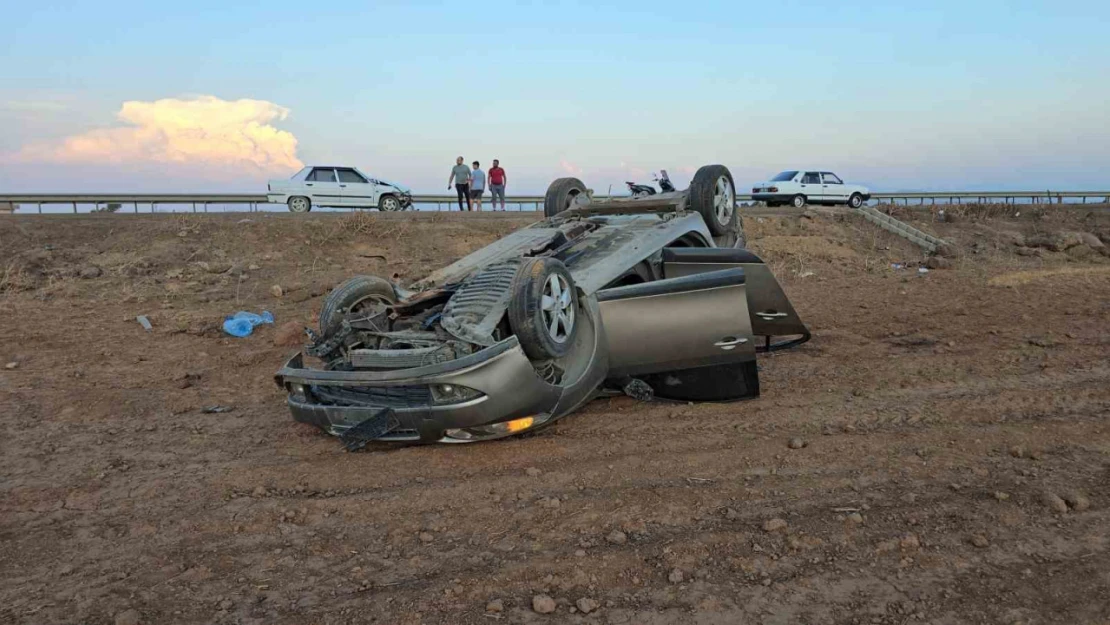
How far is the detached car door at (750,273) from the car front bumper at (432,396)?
163 cm

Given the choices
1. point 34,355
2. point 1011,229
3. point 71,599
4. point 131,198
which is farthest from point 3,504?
point 1011,229

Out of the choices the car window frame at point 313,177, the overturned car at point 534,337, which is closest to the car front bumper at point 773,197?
the car window frame at point 313,177

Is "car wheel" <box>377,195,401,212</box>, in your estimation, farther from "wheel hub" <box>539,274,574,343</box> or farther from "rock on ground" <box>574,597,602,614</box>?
"rock on ground" <box>574,597,602,614</box>

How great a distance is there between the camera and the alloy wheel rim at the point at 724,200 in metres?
6.80

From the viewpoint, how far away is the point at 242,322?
8453 mm

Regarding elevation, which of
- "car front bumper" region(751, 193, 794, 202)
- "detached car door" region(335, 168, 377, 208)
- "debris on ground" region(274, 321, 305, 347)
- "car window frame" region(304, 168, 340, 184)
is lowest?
"debris on ground" region(274, 321, 305, 347)

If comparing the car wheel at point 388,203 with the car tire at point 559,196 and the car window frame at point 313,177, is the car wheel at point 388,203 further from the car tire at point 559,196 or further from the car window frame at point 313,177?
the car tire at point 559,196

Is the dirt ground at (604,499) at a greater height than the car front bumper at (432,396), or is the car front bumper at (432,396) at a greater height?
the car front bumper at (432,396)

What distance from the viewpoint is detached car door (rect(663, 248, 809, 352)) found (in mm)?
5277

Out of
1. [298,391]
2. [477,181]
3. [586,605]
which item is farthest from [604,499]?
[477,181]

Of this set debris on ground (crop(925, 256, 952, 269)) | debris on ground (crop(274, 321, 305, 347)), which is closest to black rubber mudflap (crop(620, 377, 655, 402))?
debris on ground (crop(274, 321, 305, 347))

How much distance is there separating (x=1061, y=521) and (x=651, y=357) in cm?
232

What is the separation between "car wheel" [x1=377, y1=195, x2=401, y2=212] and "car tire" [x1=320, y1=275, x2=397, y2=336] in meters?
13.5

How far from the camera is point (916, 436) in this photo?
4.35m
